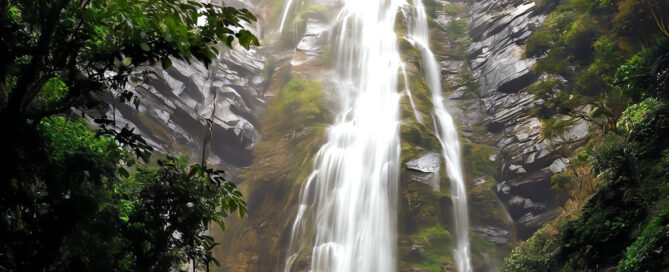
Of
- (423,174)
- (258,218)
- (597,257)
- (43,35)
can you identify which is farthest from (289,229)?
(43,35)

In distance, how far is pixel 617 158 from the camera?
982 cm

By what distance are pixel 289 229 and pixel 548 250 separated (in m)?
11.1

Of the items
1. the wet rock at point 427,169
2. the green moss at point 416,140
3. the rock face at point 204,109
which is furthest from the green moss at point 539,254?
the rock face at point 204,109

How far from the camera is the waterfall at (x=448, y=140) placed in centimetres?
1820

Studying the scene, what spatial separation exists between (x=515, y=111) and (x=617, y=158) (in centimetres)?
1394

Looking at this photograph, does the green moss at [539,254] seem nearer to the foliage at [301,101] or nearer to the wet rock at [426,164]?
the wet rock at [426,164]

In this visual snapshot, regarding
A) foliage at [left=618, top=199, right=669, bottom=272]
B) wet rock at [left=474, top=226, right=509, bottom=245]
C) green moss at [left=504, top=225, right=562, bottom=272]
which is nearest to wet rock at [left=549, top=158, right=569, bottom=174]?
wet rock at [left=474, top=226, right=509, bottom=245]

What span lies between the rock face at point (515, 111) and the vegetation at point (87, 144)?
15601 mm

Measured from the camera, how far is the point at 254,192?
23.4 m

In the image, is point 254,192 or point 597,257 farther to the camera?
point 254,192

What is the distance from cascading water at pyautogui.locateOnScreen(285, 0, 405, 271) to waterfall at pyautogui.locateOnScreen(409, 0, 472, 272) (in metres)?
2.36

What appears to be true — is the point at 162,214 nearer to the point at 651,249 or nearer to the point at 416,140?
the point at 651,249

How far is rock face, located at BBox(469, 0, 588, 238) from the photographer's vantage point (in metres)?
19.5

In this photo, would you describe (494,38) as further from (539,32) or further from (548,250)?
(548,250)
